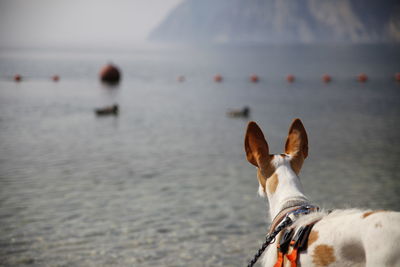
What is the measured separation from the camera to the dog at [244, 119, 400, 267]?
2.80 metres

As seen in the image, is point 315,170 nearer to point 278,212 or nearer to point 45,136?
point 278,212

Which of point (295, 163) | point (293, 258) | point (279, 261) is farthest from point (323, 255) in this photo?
point (295, 163)

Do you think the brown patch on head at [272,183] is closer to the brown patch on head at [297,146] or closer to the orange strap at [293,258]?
the brown patch on head at [297,146]

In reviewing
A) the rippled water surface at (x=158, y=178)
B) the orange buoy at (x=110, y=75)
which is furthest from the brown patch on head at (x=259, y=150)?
the orange buoy at (x=110, y=75)

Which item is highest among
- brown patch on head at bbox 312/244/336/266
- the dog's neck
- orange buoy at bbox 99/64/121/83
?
the dog's neck

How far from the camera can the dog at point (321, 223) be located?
9.18 feet

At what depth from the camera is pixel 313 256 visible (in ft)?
10.6

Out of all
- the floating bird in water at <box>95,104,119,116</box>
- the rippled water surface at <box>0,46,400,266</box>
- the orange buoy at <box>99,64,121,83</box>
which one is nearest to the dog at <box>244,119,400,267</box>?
the rippled water surface at <box>0,46,400,266</box>

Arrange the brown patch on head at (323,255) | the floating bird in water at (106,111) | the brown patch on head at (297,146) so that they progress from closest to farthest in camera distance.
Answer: the brown patch on head at (323,255) → the brown patch on head at (297,146) → the floating bird in water at (106,111)

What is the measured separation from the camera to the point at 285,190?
152 inches

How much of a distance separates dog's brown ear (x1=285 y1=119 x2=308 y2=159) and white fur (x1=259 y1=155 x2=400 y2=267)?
518 mm

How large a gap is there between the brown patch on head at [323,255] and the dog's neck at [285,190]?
0.61 meters

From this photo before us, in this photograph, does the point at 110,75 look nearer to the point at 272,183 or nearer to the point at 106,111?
the point at 106,111

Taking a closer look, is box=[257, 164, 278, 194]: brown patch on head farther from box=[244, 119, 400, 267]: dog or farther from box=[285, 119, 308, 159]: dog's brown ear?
box=[285, 119, 308, 159]: dog's brown ear
